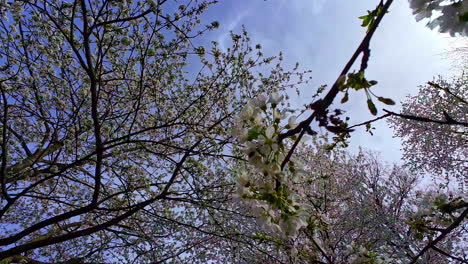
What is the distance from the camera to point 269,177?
45.3 inches

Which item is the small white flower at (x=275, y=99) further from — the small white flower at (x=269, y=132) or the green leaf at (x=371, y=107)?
the green leaf at (x=371, y=107)

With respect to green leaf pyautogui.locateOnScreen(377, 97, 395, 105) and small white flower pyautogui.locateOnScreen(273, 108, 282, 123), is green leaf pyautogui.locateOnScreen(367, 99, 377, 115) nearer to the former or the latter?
green leaf pyautogui.locateOnScreen(377, 97, 395, 105)

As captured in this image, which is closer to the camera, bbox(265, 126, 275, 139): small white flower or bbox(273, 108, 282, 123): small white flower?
bbox(265, 126, 275, 139): small white flower

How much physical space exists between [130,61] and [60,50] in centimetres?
95

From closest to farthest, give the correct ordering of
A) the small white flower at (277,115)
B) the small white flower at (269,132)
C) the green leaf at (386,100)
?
the green leaf at (386,100)
the small white flower at (269,132)
the small white flower at (277,115)

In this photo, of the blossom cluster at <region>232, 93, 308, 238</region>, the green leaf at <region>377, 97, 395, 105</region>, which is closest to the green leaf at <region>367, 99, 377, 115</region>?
the green leaf at <region>377, 97, 395, 105</region>

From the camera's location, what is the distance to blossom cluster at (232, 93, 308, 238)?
112cm

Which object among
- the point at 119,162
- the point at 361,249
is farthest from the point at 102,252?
the point at 361,249

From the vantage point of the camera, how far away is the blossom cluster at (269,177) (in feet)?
3.69

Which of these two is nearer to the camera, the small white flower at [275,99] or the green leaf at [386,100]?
the green leaf at [386,100]

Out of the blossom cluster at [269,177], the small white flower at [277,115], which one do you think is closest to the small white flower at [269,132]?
the blossom cluster at [269,177]

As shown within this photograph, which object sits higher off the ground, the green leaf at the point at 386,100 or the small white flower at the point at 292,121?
the small white flower at the point at 292,121

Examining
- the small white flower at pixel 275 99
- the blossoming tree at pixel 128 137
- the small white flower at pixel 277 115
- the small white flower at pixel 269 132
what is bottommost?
the small white flower at pixel 269 132

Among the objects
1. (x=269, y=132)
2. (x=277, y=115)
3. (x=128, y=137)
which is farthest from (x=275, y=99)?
(x=128, y=137)
